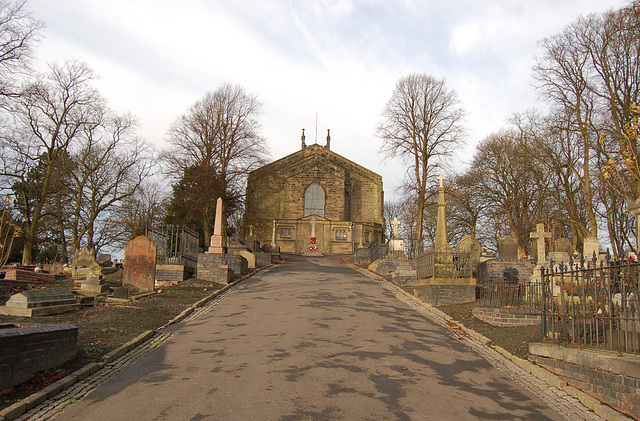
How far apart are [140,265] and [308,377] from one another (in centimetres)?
1033

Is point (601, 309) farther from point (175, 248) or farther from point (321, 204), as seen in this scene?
point (321, 204)

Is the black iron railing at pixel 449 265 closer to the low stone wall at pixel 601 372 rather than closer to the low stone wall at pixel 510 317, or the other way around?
the low stone wall at pixel 510 317

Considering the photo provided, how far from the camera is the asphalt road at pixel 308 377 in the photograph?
19.9 feet

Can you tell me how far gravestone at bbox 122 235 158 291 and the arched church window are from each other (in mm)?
36364

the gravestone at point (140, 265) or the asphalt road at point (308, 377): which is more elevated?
the gravestone at point (140, 265)

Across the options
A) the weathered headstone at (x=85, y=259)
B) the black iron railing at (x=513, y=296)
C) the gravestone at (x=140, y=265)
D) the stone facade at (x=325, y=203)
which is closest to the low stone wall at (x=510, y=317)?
the black iron railing at (x=513, y=296)

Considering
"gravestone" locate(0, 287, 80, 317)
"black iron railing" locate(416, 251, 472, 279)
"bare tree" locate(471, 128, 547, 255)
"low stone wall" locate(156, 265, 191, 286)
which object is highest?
"bare tree" locate(471, 128, 547, 255)

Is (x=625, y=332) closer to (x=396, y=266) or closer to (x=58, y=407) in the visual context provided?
(x=58, y=407)

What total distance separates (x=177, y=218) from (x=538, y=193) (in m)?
25.0

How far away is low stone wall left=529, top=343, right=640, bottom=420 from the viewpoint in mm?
6086

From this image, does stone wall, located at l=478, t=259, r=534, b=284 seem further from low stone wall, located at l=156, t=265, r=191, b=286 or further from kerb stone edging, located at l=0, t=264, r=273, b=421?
kerb stone edging, located at l=0, t=264, r=273, b=421

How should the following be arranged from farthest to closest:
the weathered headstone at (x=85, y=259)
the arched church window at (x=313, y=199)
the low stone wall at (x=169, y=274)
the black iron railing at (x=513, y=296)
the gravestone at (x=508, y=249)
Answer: the arched church window at (x=313, y=199) < the gravestone at (x=508, y=249) < the weathered headstone at (x=85, y=259) < the low stone wall at (x=169, y=274) < the black iron railing at (x=513, y=296)

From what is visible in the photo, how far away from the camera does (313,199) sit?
52594 millimetres

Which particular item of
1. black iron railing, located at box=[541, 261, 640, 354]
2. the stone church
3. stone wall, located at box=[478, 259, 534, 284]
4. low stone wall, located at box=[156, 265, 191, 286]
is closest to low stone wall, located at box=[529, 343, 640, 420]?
black iron railing, located at box=[541, 261, 640, 354]
